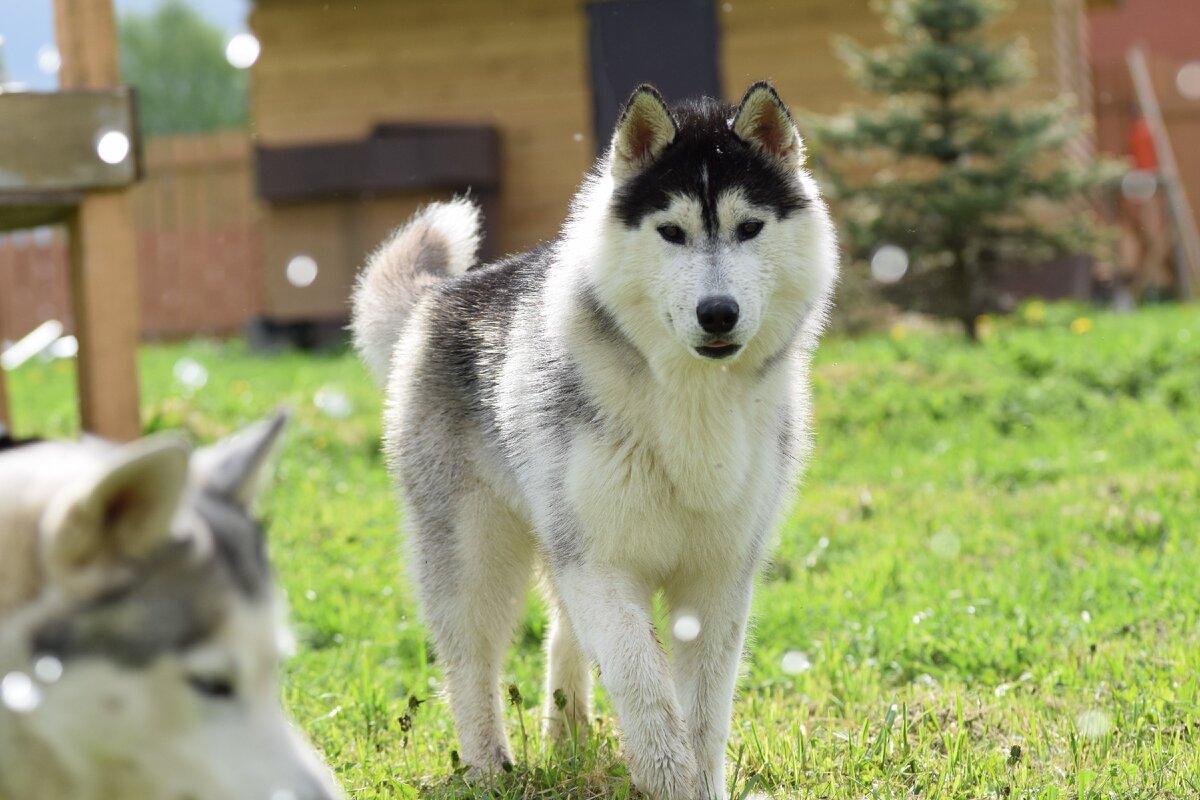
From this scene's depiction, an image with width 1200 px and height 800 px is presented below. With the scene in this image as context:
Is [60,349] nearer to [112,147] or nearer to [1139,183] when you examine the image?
[112,147]

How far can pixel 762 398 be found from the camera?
3141 millimetres

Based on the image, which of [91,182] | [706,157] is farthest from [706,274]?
[91,182]

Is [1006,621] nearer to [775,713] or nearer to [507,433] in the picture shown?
[775,713]

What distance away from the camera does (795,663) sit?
159 inches

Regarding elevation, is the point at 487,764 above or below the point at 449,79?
below

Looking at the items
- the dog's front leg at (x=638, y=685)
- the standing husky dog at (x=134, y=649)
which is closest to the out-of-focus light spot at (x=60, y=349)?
the dog's front leg at (x=638, y=685)

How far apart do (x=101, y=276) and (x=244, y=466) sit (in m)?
3.41

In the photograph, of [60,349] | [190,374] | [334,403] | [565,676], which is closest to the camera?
[565,676]

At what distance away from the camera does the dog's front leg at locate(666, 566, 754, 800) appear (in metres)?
3.13

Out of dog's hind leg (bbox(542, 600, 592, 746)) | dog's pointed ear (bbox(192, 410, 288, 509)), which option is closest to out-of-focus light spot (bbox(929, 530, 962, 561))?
dog's hind leg (bbox(542, 600, 592, 746))

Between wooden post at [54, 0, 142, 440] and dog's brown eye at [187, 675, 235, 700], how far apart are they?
136 inches

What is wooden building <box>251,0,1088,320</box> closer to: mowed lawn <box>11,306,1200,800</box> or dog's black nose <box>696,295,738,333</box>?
mowed lawn <box>11,306,1200,800</box>

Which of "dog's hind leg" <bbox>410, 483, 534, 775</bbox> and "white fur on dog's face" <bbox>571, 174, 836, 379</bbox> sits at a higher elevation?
"white fur on dog's face" <bbox>571, 174, 836, 379</bbox>

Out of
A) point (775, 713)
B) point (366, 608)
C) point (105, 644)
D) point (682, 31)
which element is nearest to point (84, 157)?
point (366, 608)
